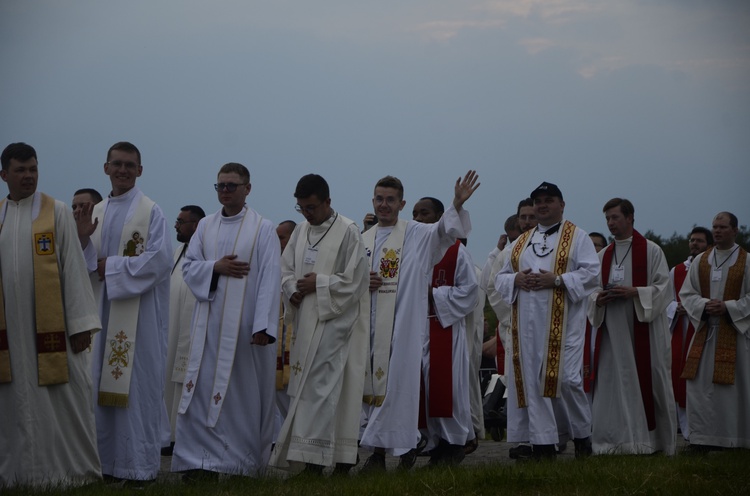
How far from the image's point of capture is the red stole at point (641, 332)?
10984 mm

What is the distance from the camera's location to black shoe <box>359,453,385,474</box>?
852cm

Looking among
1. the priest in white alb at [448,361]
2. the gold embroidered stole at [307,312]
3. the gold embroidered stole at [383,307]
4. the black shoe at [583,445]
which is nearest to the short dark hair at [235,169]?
the gold embroidered stole at [307,312]

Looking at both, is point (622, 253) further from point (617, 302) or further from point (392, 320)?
point (392, 320)

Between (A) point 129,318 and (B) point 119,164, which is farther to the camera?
(B) point 119,164

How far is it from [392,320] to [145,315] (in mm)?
2310

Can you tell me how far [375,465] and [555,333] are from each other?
7.70 ft

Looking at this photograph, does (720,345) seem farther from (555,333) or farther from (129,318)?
(129,318)

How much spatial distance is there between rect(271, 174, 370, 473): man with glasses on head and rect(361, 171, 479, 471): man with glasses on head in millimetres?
563

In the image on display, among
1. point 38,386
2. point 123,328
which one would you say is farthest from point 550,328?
point 38,386

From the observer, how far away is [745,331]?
11.7 meters

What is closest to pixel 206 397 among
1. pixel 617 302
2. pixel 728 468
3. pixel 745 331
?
pixel 728 468

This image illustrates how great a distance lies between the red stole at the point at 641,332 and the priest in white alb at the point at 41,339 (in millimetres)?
5781

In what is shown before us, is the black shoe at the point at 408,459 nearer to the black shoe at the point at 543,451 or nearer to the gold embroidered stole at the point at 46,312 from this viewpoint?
the black shoe at the point at 543,451

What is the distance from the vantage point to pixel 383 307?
9.69 meters
